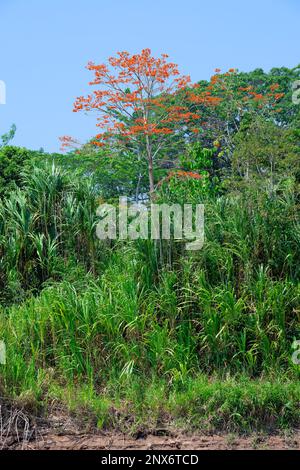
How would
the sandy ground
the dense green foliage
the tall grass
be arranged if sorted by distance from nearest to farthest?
the sandy ground < the dense green foliage < the tall grass

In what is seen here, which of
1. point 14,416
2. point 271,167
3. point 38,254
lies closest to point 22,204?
point 38,254

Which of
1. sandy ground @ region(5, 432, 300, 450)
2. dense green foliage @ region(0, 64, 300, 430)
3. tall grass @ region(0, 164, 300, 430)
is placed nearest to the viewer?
sandy ground @ region(5, 432, 300, 450)

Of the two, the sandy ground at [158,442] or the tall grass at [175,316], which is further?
the tall grass at [175,316]

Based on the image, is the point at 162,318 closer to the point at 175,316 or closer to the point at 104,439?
the point at 175,316

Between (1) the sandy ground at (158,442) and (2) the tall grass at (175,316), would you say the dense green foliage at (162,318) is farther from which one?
(1) the sandy ground at (158,442)

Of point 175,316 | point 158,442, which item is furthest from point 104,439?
point 175,316

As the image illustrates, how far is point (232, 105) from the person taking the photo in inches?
787

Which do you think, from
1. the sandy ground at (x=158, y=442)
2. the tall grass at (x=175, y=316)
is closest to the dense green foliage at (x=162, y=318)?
the tall grass at (x=175, y=316)

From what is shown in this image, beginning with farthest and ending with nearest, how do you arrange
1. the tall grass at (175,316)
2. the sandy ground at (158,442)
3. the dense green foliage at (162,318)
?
the tall grass at (175,316) → the dense green foliage at (162,318) → the sandy ground at (158,442)

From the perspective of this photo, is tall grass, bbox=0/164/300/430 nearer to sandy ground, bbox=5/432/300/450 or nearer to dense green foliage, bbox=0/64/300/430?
dense green foliage, bbox=0/64/300/430

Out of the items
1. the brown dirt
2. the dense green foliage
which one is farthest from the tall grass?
the brown dirt

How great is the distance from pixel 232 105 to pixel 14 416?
54.1 feet

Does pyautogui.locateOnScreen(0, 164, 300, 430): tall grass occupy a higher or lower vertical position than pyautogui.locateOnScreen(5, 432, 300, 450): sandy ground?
higher
